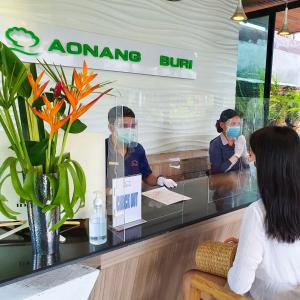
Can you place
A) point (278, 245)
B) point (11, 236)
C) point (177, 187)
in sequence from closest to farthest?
1. point (278, 245)
2. point (11, 236)
3. point (177, 187)

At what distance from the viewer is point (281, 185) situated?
3.72 ft

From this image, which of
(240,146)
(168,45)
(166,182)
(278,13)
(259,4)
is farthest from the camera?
(278,13)

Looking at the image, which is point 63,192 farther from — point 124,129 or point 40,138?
point 124,129

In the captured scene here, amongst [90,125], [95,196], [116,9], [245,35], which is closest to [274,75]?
[245,35]

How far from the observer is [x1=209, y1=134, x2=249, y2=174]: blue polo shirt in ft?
7.04

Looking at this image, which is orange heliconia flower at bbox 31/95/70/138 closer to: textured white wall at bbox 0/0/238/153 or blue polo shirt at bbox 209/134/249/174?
textured white wall at bbox 0/0/238/153

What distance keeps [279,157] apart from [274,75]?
443 centimetres

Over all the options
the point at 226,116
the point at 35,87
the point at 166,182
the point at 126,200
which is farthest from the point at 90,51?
the point at 35,87

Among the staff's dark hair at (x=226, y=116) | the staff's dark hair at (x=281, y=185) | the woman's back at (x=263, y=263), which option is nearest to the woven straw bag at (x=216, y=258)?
the woman's back at (x=263, y=263)

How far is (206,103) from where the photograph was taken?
3264 millimetres

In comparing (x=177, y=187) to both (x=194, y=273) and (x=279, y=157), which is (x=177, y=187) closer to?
(x=194, y=273)

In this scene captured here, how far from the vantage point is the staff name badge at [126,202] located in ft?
4.26

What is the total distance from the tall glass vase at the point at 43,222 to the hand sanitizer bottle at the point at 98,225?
5.0 inches

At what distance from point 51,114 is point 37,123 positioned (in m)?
0.16
